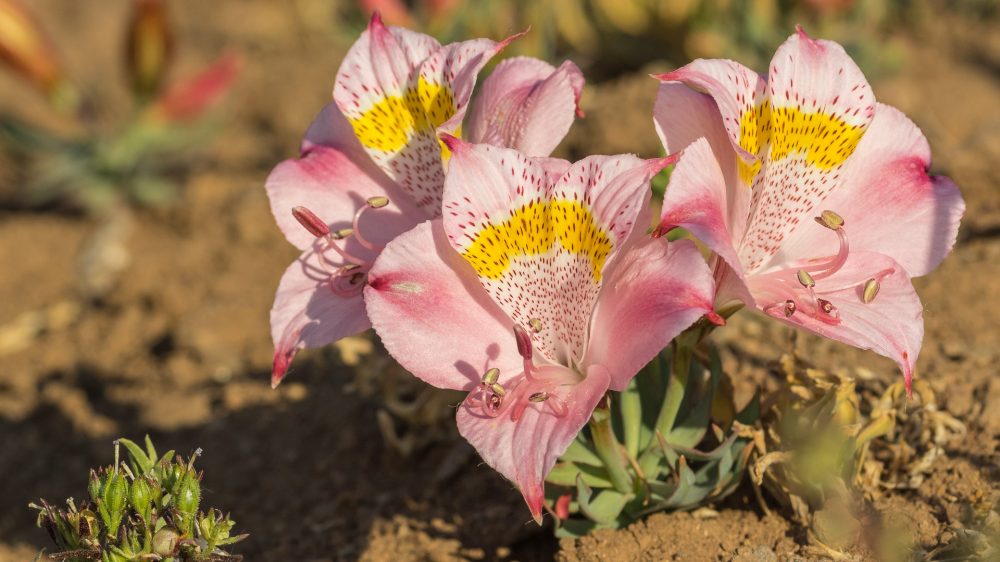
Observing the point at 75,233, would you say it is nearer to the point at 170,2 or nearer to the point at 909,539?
the point at 170,2

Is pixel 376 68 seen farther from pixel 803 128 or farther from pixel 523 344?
pixel 803 128

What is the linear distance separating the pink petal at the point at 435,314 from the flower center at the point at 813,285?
1.39 ft

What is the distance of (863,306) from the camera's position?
1.72m

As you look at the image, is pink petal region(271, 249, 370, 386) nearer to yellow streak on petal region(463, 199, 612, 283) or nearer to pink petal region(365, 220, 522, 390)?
pink petal region(365, 220, 522, 390)

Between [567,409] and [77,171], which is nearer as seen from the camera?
[567,409]

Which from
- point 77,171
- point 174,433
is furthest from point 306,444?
point 77,171

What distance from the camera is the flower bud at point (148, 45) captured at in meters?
4.48

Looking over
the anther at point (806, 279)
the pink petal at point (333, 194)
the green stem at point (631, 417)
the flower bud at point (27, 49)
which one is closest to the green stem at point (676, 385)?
the green stem at point (631, 417)

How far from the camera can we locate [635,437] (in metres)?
2.06

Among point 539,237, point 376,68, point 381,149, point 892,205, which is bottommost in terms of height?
point 892,205

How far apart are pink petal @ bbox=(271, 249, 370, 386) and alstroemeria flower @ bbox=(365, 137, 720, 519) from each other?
0.18m

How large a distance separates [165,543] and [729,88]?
1134mm

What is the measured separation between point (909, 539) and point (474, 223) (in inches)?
41.1

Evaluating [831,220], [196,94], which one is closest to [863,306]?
[831,220]
